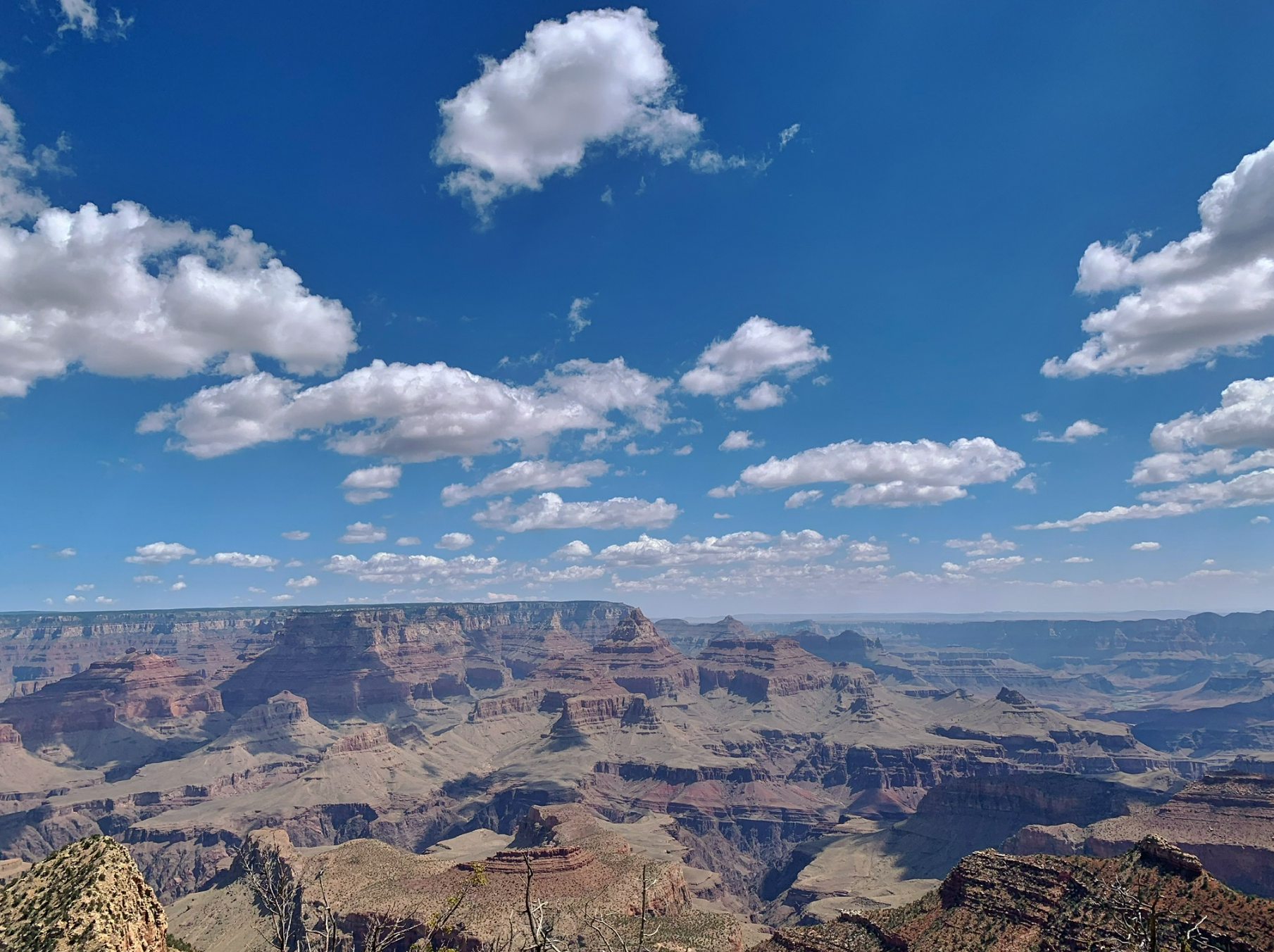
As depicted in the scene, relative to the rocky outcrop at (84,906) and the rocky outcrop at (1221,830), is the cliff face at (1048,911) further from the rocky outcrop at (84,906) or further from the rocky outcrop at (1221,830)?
the rocky outcrop at (1221,830)

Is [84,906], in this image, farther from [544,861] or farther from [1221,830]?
[1221,830]

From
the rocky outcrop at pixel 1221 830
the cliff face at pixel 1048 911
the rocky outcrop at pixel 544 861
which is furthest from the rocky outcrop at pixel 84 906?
the rocky outcrop at pixel 1221 830

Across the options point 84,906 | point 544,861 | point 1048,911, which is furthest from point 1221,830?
point 84,906

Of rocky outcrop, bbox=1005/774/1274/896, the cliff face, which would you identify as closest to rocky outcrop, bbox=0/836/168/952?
the cliff face

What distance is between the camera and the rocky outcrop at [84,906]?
32.3 meters

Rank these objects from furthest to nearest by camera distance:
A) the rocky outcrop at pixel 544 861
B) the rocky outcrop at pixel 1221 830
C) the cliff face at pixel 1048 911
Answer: the rocky outcrop at pixel 1221 830 → the rocky outcrop at pixel 544 861 → the cliff face at pixel 1048 911

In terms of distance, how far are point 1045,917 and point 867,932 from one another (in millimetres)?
20374

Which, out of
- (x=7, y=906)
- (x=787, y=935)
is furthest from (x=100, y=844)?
(x=787, y=935)

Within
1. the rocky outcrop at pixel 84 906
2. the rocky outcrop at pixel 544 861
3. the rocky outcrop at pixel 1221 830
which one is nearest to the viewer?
the rocky outcrop at pixel 84 906

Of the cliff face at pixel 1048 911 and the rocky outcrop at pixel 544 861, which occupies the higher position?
the cliff face at pixel 1048 911

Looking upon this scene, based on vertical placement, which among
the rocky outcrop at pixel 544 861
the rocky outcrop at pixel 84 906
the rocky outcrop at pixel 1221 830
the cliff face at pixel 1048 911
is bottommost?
the rocky outcrop at pixel 1221 830

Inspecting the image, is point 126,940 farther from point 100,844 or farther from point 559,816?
point 559,816

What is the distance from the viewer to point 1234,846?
17375 centimetres

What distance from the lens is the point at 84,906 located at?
33375 mm
